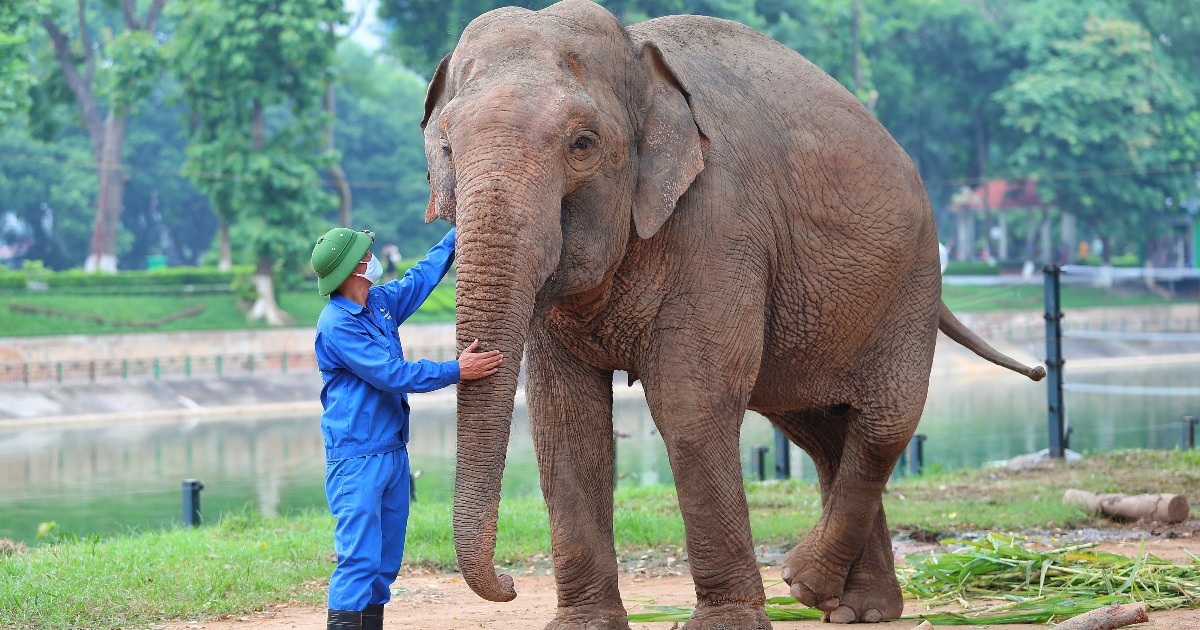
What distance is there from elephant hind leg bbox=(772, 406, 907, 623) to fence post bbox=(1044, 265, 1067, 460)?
21.8 feet

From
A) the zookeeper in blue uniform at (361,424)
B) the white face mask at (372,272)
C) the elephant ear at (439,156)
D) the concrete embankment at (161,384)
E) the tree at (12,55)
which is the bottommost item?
the concrete embankment at (161,384)

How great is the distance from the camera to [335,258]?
494 centimetres

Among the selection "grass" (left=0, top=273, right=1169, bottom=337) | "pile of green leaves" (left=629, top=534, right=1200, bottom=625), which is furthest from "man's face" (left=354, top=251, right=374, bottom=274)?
"grass" (left=0, top=273, right=1169, bottom=337)

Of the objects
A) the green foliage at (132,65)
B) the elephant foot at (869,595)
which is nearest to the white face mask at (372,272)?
the elephant foot at (869,595)

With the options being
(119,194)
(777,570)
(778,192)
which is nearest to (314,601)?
(777,570)

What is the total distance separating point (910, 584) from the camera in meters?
6.98

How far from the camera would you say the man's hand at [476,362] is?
4496 mm

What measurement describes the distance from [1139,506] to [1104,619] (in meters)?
3.84

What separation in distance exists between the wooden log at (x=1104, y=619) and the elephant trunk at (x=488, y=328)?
2.15 metres

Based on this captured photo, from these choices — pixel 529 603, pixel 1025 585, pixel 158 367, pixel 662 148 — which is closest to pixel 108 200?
pixel 158 367

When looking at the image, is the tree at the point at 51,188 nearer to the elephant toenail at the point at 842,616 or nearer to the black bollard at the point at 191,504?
the black bollard at the point at 191,504

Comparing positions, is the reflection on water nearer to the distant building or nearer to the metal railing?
the metal railing

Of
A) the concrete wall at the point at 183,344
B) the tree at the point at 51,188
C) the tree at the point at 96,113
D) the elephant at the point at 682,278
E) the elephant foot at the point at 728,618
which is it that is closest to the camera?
the elephant at the point at 682,278

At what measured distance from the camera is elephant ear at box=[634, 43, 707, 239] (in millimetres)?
5020
